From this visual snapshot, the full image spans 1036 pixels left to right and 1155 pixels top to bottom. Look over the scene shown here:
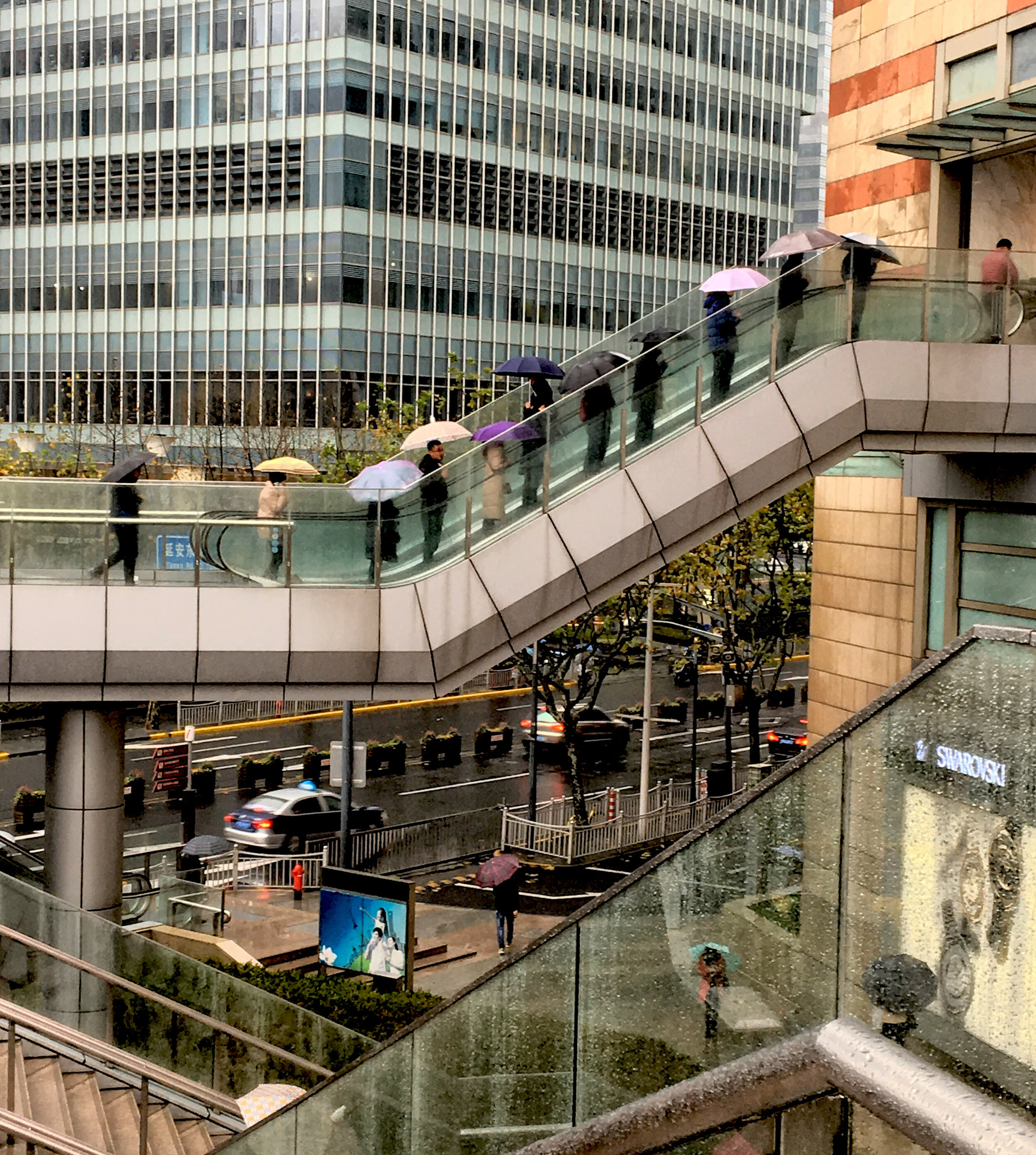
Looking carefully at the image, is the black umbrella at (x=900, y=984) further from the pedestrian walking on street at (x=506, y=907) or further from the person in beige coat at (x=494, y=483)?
the pedestrian walking on street at (x=506, y=907)

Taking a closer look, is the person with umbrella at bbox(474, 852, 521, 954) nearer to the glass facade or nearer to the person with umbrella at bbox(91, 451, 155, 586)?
the person with umbrella at bbox(91, 451, 155, 586)

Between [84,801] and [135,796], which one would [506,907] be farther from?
[135,796]

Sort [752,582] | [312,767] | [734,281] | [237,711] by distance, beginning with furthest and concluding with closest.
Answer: [237,711], [752,582], [312,767], [734,281]

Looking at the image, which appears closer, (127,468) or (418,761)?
(127,468)

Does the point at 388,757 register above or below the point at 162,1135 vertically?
below

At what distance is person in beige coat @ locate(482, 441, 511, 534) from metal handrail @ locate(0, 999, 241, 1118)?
5475mm

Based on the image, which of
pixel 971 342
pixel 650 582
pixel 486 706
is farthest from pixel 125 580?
pixel 486 706

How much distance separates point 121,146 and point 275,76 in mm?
9038

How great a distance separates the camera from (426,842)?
29859 mm

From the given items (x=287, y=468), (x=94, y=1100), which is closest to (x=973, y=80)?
(x=287, y=468)

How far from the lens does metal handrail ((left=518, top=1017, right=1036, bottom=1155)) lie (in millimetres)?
2260

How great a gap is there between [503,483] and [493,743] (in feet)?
90.5

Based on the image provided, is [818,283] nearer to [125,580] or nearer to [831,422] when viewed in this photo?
[831,422]

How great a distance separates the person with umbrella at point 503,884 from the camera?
21.9 meters
